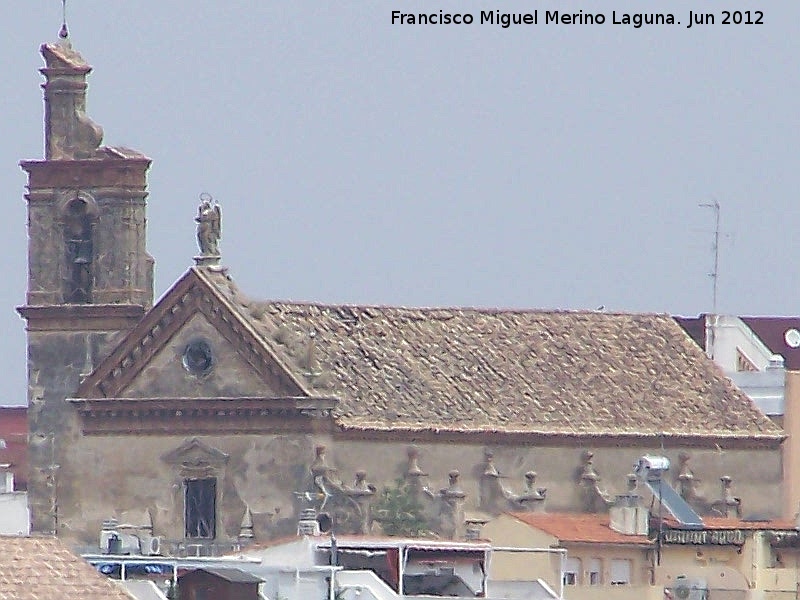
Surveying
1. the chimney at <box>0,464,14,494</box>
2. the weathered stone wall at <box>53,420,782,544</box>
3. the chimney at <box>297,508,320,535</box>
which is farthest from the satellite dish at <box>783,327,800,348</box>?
the chimney at <box>297,508,320,535</box>

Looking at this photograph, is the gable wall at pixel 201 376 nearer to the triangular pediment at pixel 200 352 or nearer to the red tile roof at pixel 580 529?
the triangular pediment at pixel 200 352

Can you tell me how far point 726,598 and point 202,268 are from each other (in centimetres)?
1910

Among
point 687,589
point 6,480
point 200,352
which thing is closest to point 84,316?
point 200,352

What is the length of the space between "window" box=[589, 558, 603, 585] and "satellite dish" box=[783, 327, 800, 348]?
169 ft

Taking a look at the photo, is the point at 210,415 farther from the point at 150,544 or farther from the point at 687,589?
the point at 687,589

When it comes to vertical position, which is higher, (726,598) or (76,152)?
(76,152)

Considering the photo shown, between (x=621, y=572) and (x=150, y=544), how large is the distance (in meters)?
10.8

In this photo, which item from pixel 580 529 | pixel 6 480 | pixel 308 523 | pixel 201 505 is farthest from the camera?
pixel 6 480

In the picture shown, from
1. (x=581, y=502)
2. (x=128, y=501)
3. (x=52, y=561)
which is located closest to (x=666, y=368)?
(x=581, y=502)

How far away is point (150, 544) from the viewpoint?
109312mm

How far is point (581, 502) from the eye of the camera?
119 meters

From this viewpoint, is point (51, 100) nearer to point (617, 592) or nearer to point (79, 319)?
point (79, 319)

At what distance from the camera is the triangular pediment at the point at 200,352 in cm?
11588

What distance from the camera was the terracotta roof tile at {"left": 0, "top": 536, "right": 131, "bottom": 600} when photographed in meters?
77.9
